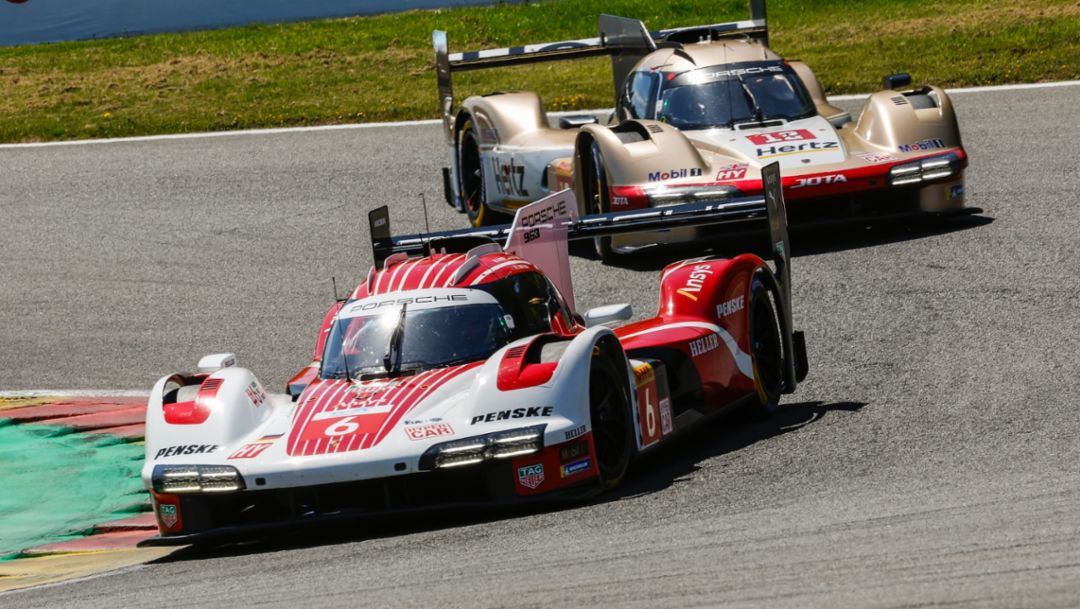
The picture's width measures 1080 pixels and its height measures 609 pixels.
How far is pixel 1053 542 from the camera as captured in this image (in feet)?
16.0

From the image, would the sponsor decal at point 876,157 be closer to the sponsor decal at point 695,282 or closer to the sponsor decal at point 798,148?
the sponsor decal at point 798,148

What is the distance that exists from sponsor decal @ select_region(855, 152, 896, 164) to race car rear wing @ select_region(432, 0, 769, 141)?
276cm

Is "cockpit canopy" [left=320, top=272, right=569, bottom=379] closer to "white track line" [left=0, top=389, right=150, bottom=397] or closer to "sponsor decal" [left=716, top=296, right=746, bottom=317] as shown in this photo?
"sponsor decal" [left=716, top=296, right=746, bottom=317]

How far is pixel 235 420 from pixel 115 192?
34.5ft

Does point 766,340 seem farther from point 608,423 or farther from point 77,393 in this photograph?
point 77,393

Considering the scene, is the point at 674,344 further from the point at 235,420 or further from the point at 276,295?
the point at 276,295

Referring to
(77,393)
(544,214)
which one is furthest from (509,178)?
(544,214)

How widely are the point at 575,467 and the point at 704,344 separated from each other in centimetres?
176

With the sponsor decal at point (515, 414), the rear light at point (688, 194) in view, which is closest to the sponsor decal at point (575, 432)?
the sponsor decal at point (515, 414)

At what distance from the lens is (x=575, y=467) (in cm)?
682

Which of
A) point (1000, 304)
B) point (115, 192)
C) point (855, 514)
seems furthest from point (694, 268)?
point (115, 192)

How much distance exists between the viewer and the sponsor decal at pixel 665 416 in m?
7.75

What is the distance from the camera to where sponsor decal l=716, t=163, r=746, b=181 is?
12.3m

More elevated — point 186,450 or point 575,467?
point 186,450
